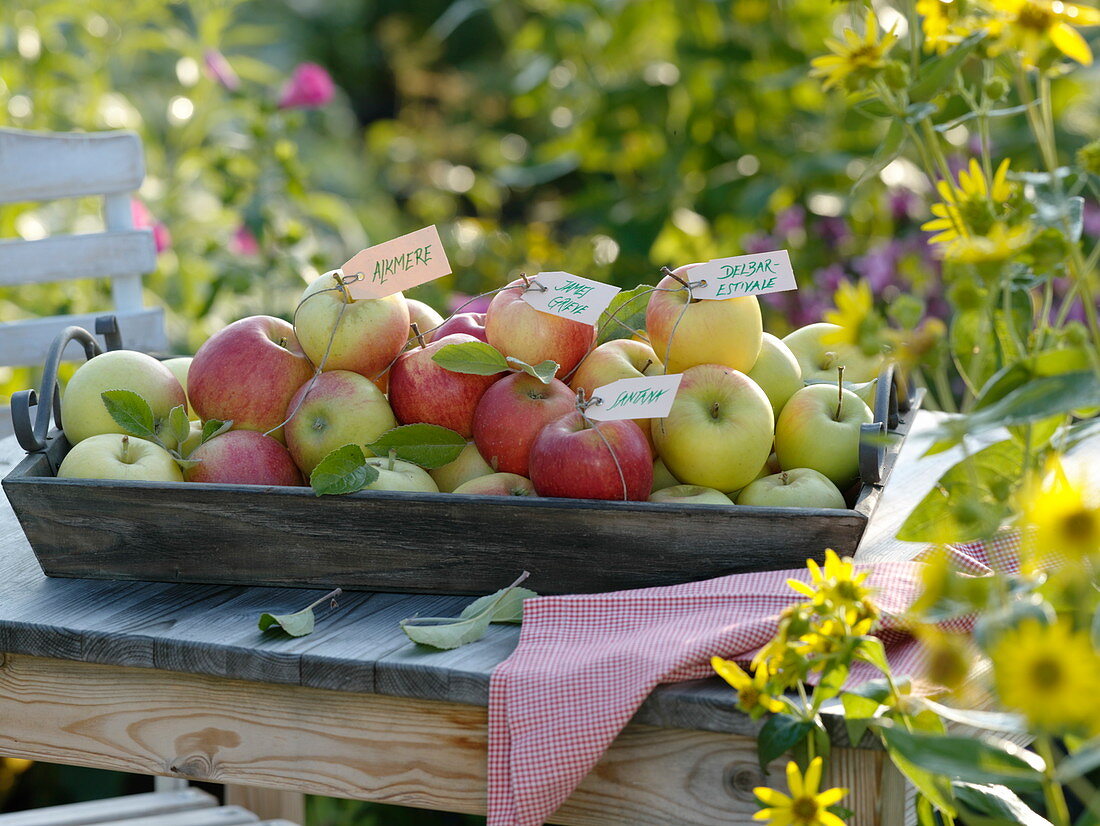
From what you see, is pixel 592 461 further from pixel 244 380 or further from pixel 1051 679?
pixel 1051 679

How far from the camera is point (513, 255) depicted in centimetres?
297

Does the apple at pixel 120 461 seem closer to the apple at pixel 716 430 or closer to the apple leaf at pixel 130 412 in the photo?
the apple leaf at pixel 130 412

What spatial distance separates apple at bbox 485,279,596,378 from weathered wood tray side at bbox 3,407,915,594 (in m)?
0.21

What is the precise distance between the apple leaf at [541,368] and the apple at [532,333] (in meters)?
0.04

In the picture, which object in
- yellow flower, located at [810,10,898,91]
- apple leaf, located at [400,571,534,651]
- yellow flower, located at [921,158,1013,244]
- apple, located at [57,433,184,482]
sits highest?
yellow flower, located at [810,10,898,91]

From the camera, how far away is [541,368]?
1037mm

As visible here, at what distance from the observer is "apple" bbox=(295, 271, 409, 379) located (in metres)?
1.11

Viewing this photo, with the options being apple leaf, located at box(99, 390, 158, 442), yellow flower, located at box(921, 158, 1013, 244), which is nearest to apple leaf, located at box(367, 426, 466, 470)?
apple leaf, located at box(99, 390, 158, 442)

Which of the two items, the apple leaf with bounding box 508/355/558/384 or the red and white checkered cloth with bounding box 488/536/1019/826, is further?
the apple leaf with bounding box 508/355/558/384

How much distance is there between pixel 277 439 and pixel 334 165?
15.2 ft

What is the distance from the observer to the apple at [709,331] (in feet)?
3.52

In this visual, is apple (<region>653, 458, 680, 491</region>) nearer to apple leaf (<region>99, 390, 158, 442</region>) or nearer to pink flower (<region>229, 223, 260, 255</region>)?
apple leaf (<region>99, 390, 158, 442</region>)

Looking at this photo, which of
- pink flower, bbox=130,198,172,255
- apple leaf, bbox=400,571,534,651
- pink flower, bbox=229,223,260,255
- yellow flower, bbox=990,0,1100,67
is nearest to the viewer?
yellow flower, bbox=990,0,1100,67

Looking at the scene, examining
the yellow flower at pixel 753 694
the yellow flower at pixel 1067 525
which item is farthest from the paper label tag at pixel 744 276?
the yellow flower at pixel 1067 525
